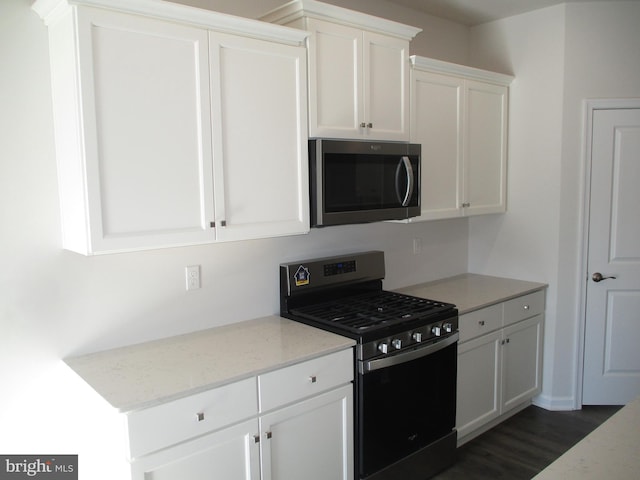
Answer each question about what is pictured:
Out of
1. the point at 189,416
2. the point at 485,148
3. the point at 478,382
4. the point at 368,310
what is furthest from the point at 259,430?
the point at 485,148

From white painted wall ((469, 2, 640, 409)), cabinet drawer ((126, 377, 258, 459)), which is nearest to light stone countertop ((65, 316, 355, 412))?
cabinet drawer ((126, 377, 258, 459))

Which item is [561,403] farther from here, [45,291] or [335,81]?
[45,291]

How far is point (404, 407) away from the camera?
2.45 metres

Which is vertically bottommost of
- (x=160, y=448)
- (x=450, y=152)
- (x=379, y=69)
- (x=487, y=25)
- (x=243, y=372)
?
(x=160, y=448)

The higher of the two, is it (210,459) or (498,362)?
(210,459)

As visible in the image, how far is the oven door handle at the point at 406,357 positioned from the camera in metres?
2.26

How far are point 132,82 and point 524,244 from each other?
275 centimetres

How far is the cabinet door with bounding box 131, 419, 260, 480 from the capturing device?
5.62 ft

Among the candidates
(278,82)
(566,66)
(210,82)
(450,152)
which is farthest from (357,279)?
(566,66)

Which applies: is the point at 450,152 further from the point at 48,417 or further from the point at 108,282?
the point at 48,417

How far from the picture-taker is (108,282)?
216cm

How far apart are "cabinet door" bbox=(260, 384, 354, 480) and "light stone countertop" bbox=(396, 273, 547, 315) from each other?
0.94 metres

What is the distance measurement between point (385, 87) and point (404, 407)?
157 centimetres

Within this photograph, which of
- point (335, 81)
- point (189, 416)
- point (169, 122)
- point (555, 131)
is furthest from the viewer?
point (555, 131)
